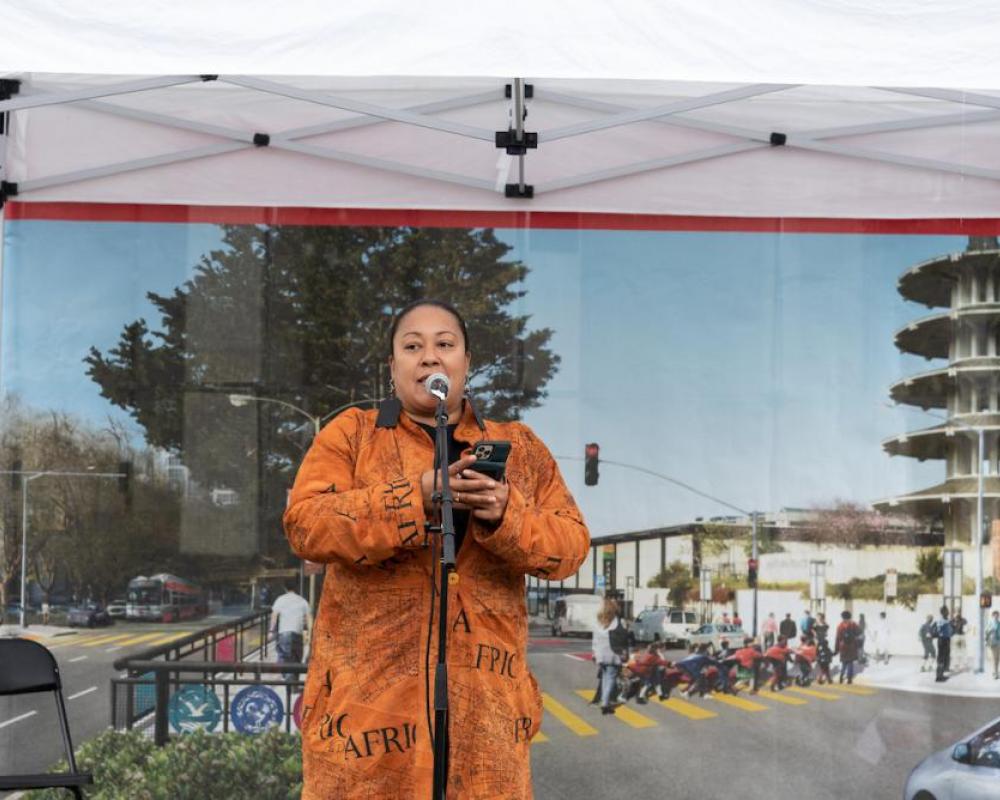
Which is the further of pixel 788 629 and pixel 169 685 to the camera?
pixel 788 629

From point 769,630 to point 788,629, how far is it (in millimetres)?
72

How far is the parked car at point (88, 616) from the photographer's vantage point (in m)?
4.12

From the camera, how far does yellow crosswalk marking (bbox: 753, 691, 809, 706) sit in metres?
4.22

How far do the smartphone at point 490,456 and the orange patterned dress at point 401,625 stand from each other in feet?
0.25

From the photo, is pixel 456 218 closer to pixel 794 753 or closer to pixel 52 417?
pixel 52 417

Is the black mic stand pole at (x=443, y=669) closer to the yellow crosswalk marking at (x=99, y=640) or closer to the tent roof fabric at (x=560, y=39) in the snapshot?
the tent roof fabric at (x=560, y=39)

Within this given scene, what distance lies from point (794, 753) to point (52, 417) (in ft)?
10.1

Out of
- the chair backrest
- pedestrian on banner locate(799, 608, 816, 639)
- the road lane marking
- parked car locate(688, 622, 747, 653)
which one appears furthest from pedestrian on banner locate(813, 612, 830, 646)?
the road lane marking

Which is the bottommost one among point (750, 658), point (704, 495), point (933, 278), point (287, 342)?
point (750, 658)

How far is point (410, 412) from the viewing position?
2264 mm

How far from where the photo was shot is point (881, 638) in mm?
4242

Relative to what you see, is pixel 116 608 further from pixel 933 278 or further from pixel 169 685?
pixel 933 278

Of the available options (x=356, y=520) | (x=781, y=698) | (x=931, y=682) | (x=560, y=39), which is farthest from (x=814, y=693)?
(x=560, y=39)

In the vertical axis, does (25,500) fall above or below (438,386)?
below
